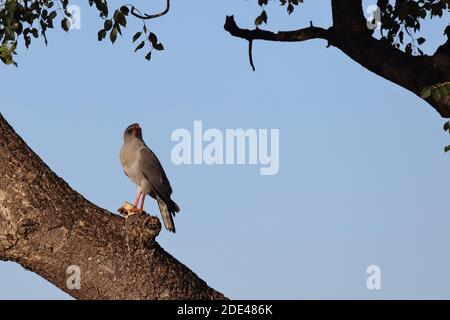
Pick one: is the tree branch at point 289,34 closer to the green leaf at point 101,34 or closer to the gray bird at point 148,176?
the green leaf at point 101,34

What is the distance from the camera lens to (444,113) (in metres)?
11.6

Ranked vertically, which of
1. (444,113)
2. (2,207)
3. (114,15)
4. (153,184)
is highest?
(114,15)

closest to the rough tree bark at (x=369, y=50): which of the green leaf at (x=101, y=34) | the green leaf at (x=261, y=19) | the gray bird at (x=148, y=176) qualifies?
the green leaf at (x=261, y=19)

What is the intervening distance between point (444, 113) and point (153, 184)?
439 cm

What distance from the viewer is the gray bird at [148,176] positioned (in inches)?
379

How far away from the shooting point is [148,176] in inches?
380

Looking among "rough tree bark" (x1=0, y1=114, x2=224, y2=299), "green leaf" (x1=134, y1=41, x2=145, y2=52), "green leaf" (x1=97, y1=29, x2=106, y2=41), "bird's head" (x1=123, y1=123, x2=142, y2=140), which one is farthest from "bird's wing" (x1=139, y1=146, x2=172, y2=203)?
"rough tree bark" (x1=0, y1=114, x2=224, y2=299)

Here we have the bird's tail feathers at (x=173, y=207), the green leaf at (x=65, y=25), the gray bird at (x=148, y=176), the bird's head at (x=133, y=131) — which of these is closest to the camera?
the bird's tail feathers at (x=173, y=207)

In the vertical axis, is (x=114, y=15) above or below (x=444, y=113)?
above

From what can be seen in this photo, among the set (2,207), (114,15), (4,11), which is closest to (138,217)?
(2,207)

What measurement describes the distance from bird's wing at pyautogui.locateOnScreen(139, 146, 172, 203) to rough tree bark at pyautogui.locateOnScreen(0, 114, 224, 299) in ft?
7.10

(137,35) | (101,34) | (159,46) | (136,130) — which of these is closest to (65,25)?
(101,34)

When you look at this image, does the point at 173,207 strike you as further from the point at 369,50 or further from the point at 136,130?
the point at 369,50
